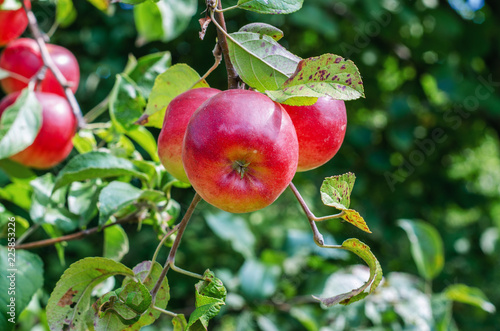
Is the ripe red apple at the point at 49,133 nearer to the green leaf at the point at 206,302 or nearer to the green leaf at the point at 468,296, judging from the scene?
the green leaf at the point at 206,302

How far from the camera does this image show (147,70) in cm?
91

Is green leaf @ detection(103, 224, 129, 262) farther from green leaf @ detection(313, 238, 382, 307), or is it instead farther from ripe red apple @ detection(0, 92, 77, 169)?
green leaf @ detection(313, 238, 382, 307)

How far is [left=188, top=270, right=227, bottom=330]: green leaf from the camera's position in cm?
43

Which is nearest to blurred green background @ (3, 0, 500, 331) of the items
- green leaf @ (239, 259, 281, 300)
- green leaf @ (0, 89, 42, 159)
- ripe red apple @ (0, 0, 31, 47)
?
green leaf @ (239, 259, 281, 300)

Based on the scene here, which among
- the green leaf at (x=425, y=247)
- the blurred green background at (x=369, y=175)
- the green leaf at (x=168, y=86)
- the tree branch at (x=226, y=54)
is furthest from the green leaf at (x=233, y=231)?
the tree branch at (x=226, y=54)

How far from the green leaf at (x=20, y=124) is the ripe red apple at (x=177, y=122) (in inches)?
12.4

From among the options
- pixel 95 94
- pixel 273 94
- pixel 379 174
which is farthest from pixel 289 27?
pixel 273 94

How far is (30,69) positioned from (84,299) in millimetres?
655

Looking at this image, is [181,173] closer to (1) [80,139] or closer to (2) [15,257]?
(2) [15,257]

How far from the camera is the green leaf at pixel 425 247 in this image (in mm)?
1315

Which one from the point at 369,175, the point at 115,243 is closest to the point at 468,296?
the point at 369,175

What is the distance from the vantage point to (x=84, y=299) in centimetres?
54

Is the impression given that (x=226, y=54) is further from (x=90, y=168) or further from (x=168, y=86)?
(x=90, y=168)

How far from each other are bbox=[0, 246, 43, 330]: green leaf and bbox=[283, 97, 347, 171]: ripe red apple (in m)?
0.46
